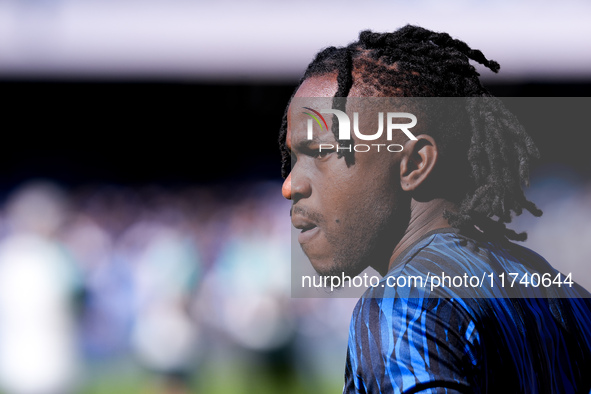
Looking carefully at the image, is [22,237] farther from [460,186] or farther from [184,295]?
[460,186]

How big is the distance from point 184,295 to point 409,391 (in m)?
5.33

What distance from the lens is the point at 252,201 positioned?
7.50 m

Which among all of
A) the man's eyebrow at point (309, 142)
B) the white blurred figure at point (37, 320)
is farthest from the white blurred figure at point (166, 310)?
the man's eyebrow at point (309, 142)

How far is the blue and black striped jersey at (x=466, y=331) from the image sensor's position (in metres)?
1.17

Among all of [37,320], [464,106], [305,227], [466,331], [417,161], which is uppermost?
[464,106]

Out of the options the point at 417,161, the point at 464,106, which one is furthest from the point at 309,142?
the point at 464,106

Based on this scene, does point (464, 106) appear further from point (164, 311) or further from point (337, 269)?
point (164, 311)

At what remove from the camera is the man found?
1.20 meters

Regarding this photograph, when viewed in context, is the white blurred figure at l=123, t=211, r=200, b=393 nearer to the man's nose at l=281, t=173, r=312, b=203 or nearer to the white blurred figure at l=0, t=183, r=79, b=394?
the white blurred figure at l=0, t=183, r=79, b=394

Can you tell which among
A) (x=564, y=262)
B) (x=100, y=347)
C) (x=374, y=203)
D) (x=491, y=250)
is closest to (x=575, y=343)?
(x=491, y=250)

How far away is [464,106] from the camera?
1537 mm

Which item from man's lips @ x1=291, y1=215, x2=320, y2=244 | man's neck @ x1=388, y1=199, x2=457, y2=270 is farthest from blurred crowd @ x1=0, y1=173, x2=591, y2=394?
man's neck @ x1=388, y1=199, x2=457, y2=270

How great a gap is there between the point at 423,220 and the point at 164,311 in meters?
5.18

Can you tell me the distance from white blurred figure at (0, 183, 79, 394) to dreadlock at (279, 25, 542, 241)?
518cm
